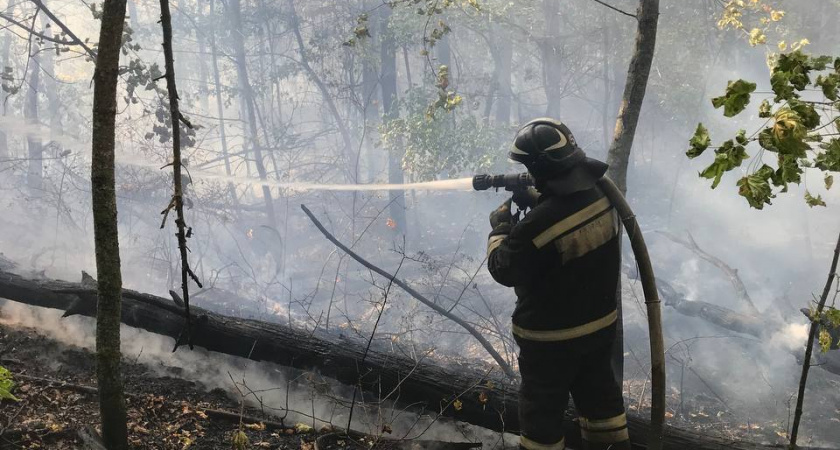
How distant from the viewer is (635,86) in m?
4.23

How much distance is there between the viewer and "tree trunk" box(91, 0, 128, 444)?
8.01ft

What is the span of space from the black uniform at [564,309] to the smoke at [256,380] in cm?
89

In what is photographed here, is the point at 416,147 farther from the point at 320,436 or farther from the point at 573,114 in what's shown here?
the point at 573,114

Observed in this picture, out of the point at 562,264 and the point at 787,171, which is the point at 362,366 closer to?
the point at 562,264

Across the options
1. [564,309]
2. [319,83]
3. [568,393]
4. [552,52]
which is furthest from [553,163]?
[552,52]

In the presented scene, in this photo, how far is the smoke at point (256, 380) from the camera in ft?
13.9

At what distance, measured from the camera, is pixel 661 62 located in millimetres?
17188

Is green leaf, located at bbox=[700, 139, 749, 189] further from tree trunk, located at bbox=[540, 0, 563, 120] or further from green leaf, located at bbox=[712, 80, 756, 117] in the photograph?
tree trunk, located at bbox=[540, 0, 563, 120]

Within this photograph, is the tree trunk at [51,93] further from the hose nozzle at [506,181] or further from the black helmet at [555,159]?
the black helmet at [555,159]

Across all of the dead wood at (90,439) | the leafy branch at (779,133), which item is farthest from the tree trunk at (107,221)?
the leafy branch at (779,133)

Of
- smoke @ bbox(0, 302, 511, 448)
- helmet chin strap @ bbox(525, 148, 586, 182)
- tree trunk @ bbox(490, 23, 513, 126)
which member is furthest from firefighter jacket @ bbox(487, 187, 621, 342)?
tree trunk @ bbox(490, 23, 513, 126)

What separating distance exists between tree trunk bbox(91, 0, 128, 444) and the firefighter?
192 centimetres

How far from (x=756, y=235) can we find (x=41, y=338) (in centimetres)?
1794

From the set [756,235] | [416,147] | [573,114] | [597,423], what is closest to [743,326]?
[597,423]
